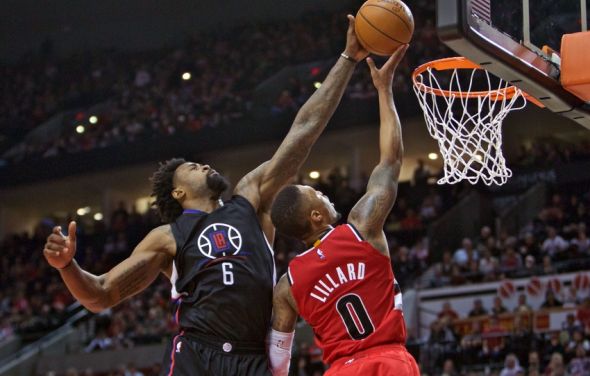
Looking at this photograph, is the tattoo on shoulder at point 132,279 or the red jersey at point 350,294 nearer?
the red jersey at point 350,294

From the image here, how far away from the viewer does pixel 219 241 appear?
4.51 meters

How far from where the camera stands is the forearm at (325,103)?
4.75m

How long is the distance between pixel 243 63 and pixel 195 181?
59.1 feet

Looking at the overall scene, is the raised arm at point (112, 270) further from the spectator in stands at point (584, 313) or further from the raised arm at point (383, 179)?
the spectator in stands at point (584, 313)

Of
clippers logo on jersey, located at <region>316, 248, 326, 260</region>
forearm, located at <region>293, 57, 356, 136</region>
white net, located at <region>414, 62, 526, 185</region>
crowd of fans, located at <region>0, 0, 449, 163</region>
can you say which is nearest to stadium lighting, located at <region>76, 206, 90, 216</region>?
crowd of fans, located at <region>0, 0, 449, 163</region>

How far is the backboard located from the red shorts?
146 cm

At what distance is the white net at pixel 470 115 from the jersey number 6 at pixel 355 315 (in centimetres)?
203

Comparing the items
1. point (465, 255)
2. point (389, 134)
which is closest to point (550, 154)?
point (465, 255)

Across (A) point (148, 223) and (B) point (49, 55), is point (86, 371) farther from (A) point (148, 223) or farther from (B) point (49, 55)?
(B) point (49, 55)

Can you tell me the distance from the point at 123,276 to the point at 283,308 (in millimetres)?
726

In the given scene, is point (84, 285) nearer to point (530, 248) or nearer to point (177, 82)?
point (530, 248)

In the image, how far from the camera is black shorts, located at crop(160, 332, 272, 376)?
14.2 feet

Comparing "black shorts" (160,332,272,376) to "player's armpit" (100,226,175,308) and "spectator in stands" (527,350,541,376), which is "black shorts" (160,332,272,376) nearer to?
"player's armpit" (100,226,175,308)

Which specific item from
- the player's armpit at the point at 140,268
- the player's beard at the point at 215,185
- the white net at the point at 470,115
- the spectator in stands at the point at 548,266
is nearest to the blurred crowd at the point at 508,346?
the spectator in stands at the point at 548,266
